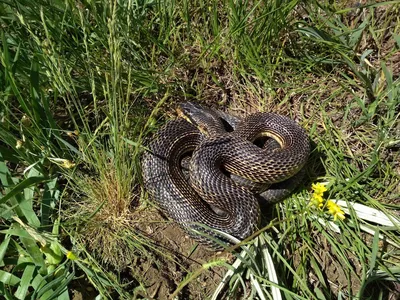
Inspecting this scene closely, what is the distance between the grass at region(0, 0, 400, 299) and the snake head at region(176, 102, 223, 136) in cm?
15

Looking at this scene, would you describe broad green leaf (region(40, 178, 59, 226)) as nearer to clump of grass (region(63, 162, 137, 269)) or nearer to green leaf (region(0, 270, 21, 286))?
clump of grass (region(63, 162, 137, 269))

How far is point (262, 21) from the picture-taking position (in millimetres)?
3748

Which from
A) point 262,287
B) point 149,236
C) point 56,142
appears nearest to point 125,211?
point 149,236

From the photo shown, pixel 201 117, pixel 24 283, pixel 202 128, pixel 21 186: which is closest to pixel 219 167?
pixel 202 128

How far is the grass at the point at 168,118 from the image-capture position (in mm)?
2941

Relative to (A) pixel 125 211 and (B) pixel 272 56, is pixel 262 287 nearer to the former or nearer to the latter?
(A) pixel 125 211

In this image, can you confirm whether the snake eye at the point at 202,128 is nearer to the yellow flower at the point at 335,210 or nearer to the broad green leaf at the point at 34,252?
the yellow flower at the point at 335,210

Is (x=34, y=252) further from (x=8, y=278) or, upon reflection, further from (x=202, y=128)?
(x=202, y=128)

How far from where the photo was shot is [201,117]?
378 centimetres

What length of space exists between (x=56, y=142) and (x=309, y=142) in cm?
223

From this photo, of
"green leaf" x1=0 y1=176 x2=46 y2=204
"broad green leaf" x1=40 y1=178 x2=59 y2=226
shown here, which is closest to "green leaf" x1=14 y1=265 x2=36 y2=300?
"broad green leaf" x1=40 y1=178 x2=59 y2=226

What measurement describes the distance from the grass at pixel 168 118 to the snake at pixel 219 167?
153 mm

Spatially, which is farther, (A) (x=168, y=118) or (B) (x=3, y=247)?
(A) (x=168, y=118)

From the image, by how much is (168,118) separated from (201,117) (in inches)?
13.4
